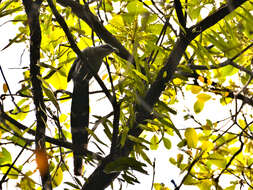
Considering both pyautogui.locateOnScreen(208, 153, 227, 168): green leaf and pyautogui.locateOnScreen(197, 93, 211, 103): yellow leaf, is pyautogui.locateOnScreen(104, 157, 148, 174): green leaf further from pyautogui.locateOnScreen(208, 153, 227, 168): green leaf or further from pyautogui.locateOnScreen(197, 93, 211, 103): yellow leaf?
pyautogui.locateOnScreen(197, 93, 211, 103): yellow leaf

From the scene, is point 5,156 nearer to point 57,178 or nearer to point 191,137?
point 57,178

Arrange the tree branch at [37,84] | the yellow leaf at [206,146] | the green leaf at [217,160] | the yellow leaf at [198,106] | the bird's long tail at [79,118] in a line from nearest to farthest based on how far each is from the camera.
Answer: the tree branch at [37,84], the bird's long tail at [79,118], the yellow leaf at [206,146], the green leaf at [217,160], the yellow leaf at [198,106]

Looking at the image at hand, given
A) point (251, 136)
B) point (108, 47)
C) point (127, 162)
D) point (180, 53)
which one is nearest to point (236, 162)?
point (251, 136)

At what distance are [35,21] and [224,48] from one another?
51 cm

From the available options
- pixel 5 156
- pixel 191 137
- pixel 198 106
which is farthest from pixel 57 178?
pixel 198 106

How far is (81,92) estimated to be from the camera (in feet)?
3.01

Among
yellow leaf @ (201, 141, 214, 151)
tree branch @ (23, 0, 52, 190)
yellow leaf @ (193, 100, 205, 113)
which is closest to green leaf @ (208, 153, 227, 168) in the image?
yellow leaf @ (201, 141, 214, 151)

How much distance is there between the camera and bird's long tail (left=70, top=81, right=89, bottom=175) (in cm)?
92

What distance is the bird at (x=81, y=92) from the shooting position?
A: 867 millimetres

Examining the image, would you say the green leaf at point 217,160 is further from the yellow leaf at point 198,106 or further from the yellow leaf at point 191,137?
the yellow leaf at point 198,106

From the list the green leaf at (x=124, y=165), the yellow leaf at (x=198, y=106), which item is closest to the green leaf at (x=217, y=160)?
the yellow leaf at (x=198, y=106)

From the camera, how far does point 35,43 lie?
83 cm

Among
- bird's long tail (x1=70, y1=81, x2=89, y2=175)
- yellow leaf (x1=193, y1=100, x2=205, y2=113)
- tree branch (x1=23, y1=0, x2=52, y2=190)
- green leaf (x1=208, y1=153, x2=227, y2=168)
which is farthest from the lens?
yellow leaf (x1=193, y1=100, x2=205, y2=113)

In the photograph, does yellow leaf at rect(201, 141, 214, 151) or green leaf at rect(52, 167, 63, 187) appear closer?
yellow leaf at rect(201, 141, 214, 151)
